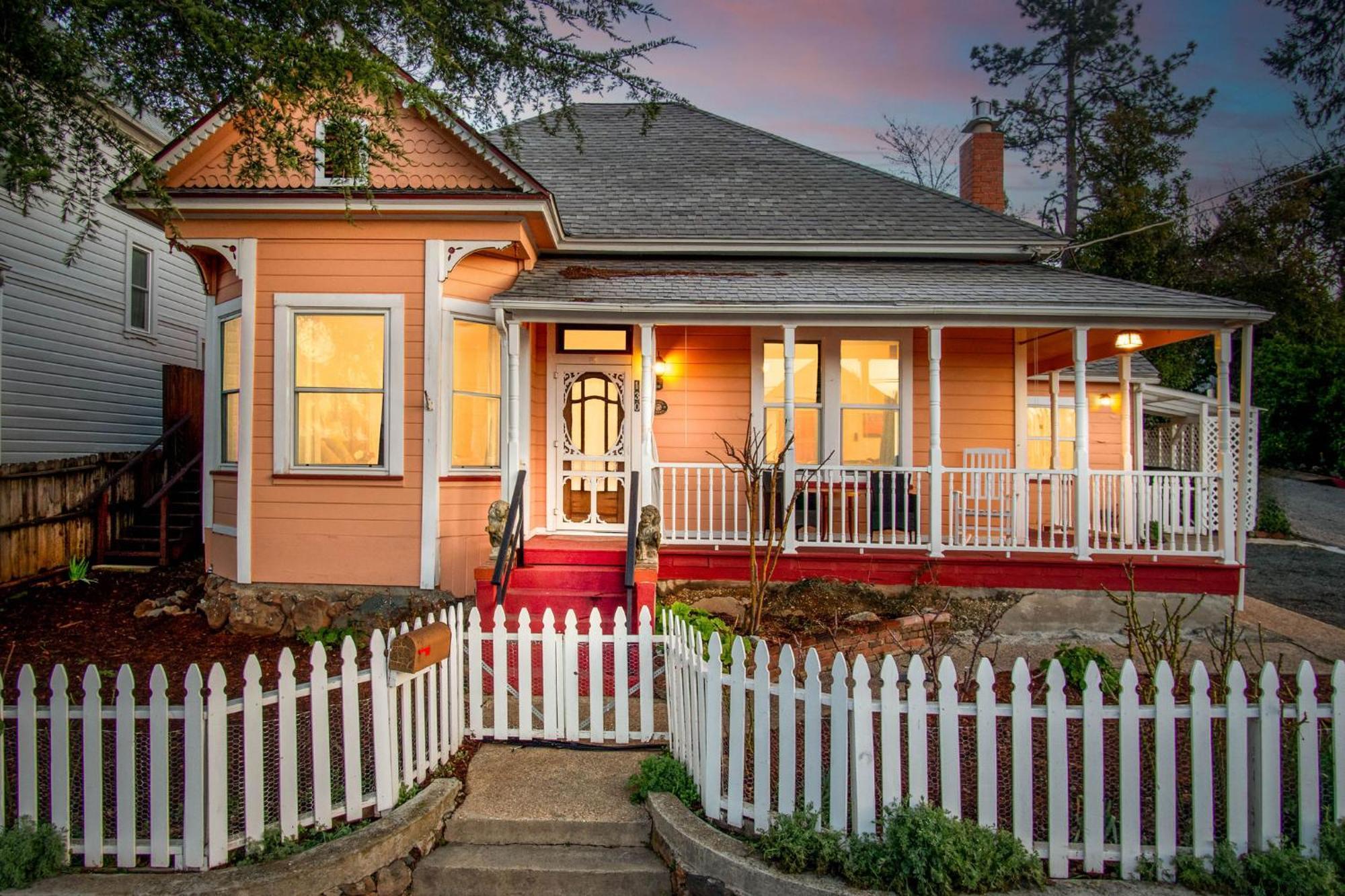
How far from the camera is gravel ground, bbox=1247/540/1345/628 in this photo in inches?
352

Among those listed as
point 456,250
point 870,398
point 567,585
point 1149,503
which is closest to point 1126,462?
point 1149,503

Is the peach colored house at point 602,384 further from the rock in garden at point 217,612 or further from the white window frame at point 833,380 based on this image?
the rock in garden at point 217,612

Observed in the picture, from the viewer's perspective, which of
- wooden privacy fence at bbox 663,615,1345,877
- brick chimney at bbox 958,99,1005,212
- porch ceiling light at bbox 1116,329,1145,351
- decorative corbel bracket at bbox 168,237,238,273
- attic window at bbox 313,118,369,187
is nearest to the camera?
wooden privacy fence at bbox 663,615,1345,877

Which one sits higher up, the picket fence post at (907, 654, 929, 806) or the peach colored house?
the peach colored house

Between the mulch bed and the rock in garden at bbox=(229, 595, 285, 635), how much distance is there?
0.31ft

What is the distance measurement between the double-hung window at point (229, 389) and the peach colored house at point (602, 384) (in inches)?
1.3

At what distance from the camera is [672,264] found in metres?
9.80

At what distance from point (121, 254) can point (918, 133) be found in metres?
24.3

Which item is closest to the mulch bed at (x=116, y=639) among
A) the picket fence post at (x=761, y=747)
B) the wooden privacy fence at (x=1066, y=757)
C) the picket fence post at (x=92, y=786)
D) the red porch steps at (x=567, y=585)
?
the red porch steps at (x=567, y=585)

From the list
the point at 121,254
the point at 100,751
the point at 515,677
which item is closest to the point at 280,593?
the point at 515,677

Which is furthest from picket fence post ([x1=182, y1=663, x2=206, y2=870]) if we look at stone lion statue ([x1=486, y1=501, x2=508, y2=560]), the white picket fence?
stone lion statue ([x1=486, y1=501, x2=508, y2=560])

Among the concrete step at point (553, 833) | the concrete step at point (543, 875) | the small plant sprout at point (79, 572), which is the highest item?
the small plant sprout at point (79, 572)

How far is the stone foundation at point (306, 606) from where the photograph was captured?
746cm

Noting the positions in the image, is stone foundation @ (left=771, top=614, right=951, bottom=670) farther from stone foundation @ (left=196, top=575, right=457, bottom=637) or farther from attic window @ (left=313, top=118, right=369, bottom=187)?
attic window @ (left=313, top=118, right=369, bottom=187)
